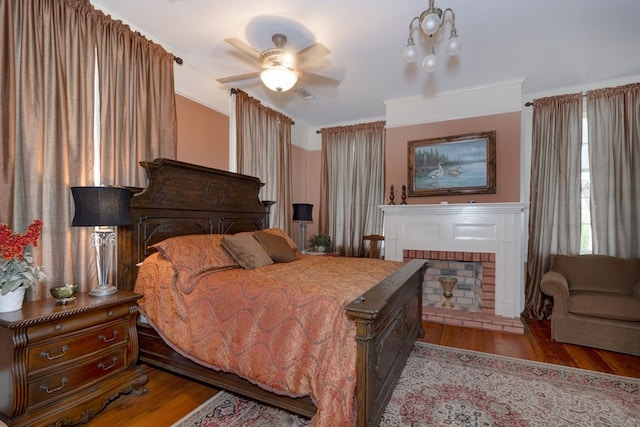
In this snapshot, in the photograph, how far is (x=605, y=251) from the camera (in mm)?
3789

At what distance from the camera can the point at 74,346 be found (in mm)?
1874

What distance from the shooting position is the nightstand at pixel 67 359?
163 cm

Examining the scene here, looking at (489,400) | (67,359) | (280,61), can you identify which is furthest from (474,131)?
(67,359)

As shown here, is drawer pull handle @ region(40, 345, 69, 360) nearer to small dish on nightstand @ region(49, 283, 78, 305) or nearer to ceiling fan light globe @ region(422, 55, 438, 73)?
small dish on nightstand @ region(49, 283, 78, 305)

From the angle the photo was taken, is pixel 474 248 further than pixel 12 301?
Yes

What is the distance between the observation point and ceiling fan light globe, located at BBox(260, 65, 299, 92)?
2.55 meters

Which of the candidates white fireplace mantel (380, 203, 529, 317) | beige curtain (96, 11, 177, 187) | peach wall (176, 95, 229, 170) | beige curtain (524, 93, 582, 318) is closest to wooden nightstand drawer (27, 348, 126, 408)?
beige curtain (96, 11, 177, 187)

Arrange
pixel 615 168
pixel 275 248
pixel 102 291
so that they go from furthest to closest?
1. pixel 615 168
2. pixel 275 248
3. pixel 102 291

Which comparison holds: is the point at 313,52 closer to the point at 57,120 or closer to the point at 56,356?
the point at 57,120

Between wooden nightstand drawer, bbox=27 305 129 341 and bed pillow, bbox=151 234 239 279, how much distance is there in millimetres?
455

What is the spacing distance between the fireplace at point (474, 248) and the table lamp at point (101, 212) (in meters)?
3.36

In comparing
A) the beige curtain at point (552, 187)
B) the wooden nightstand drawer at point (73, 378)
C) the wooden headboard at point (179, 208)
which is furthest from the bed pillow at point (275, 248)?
the beige curtain at point (552, 187)

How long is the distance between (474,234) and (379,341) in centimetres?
283

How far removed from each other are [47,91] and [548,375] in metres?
4.46
